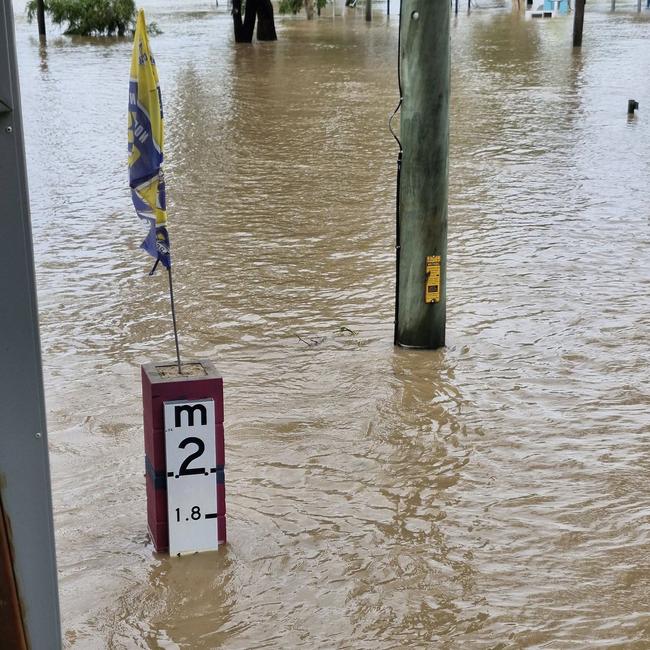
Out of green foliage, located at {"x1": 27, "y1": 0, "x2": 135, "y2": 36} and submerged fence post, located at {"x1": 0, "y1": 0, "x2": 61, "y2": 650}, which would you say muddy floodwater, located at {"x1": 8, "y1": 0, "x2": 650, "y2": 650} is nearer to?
submerged fence post, located at {"x1": 0, "y1": 0, "x2": 61, "y2": 650}

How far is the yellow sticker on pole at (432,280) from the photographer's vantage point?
726 centimetres

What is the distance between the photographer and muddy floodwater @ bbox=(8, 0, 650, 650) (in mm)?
4496

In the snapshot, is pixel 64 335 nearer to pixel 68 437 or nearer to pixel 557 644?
pixel 68 437

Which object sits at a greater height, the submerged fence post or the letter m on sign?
the submerged fence post

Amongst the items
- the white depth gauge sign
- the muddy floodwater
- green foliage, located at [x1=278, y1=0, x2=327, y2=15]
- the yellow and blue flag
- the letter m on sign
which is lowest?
the muddy floodwater

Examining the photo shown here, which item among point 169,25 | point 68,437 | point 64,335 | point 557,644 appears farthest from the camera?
point 169,25

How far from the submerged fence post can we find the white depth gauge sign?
1250 millimetres

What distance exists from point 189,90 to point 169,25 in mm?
18887

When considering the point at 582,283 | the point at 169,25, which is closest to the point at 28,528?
the point at 582,283

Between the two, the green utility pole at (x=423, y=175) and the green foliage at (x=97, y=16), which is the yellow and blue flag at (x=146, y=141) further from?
the green foliage at (x=97, y=16)

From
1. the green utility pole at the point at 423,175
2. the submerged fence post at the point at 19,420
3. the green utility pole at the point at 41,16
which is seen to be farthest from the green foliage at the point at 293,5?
the submerged fence post at the point at 19,420

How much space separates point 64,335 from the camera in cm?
780

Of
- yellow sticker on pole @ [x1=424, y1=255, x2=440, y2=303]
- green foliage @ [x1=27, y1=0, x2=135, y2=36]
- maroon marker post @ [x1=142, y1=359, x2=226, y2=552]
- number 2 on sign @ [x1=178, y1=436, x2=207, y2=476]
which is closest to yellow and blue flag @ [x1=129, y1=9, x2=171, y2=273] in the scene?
maroon marker post @ [x1=142, y1=359, x2=226, y2=552]

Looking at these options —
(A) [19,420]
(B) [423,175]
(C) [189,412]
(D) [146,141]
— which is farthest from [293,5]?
(A) [19,420]
